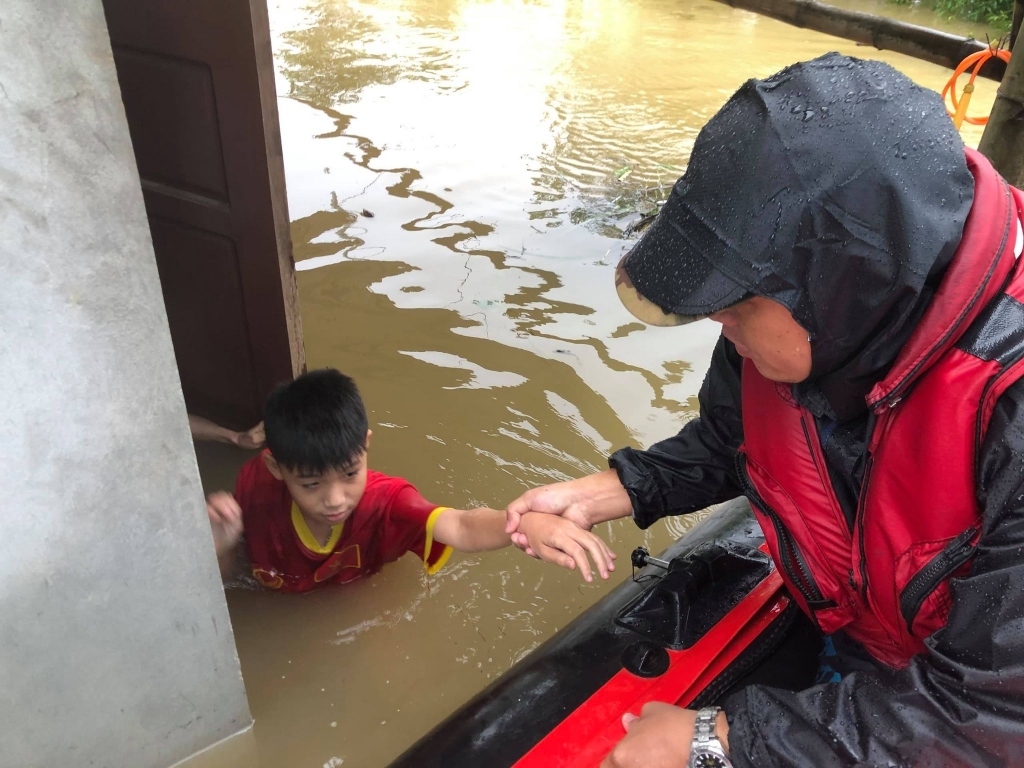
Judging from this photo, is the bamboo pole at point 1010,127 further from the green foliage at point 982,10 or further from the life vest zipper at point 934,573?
the green foliage at point 982,10

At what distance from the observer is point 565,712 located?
1.86m

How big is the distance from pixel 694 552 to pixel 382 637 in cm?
105

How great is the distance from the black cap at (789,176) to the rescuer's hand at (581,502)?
93 centimetres

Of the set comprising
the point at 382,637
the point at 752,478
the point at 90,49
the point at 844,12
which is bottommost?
the point at 382,637

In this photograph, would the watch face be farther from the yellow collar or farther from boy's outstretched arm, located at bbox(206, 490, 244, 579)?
boy's outstretched arm, located at bbox(206, 490, 244, 579)

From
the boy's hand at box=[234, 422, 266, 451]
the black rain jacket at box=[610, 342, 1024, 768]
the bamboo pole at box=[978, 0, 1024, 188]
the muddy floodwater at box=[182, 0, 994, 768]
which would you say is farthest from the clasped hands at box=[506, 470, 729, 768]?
the bamboo pole at box=[978, 0, 1024, 188]

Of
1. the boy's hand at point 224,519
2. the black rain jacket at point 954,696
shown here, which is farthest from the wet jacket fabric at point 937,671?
the boy's hand at point 224,519

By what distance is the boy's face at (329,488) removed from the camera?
2.19m

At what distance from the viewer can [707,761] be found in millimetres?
1437

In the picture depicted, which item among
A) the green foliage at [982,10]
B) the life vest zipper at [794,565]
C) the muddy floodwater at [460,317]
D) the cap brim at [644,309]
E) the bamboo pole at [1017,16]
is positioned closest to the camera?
the cap brim at [644,309]

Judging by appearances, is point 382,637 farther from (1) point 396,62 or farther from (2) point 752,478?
(1) point 396,62

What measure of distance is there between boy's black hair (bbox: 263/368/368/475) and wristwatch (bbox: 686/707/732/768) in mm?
1163

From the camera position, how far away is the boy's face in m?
2.19

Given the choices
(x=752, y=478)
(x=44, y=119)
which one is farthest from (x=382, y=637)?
(x=44, y=119)
